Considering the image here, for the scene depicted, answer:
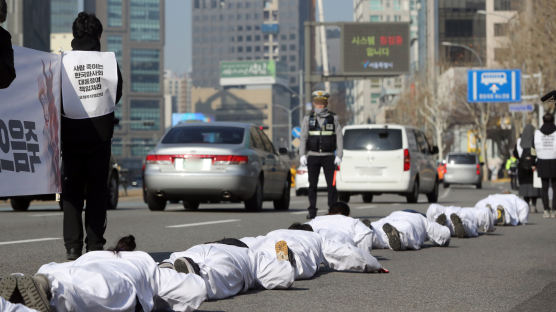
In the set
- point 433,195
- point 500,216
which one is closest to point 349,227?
point 500,216

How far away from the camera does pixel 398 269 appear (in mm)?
8805

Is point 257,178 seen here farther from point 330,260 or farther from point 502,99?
point 502,99

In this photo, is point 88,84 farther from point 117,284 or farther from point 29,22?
point 29,22

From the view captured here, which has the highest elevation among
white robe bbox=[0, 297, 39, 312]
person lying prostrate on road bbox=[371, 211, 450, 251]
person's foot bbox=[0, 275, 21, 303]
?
person's foot bbox=[0, 275, 21, 303]

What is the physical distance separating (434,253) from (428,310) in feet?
13.7

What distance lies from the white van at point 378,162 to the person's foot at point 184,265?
58.7 feet

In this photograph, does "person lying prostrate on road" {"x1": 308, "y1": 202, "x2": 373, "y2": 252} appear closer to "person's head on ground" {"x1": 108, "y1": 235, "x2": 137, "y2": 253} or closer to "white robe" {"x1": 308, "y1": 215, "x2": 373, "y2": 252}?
"white robe" {"x1": 308, "y1": 215, "x2": 373, "y2": 252}

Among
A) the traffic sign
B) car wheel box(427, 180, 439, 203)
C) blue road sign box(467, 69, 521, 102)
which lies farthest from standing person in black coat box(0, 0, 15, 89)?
blue road sign box(467, 69, 521, 102)

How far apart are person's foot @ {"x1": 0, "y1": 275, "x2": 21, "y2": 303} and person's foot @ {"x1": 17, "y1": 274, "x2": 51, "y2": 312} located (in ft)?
0.07

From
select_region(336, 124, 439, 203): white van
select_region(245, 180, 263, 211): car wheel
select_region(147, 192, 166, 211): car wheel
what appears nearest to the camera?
select_region(245, 180, 263, 211): car wheel

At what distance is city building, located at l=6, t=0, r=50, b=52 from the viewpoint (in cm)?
10894

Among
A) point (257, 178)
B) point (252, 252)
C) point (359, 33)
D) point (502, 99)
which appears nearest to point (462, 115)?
point (502, 99)

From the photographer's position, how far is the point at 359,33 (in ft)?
173

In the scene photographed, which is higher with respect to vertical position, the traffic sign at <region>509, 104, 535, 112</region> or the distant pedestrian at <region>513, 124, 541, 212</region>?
the traffic sign at <region>509, 104, 535, 112</region>
